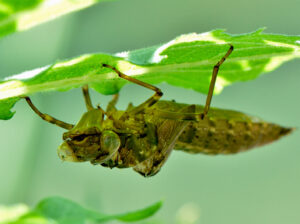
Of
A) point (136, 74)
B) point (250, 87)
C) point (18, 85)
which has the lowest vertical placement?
point (250, 87)

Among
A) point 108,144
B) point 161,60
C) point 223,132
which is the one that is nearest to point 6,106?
point 161,60

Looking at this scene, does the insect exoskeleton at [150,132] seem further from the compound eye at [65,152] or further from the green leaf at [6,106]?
the green leaf at [6,106]

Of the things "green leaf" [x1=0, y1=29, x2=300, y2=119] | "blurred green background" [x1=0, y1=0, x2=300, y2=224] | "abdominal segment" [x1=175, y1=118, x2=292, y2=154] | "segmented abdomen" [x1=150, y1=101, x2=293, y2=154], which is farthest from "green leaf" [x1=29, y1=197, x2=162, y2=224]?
"blurred green background" [x1=0, y1=0, x2=300, y2=224]

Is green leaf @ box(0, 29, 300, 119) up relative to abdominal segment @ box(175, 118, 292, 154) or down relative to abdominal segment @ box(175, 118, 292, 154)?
up

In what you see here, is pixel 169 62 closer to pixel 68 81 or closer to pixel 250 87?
pixel 68 81

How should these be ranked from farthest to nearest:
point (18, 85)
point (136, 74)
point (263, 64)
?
point (263, 64), point (136, 74), point (18, 85)

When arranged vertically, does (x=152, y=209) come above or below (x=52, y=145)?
above

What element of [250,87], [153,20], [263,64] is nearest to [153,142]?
[263,64]

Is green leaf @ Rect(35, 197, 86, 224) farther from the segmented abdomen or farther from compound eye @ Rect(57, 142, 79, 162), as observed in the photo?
the segmented abdomen
